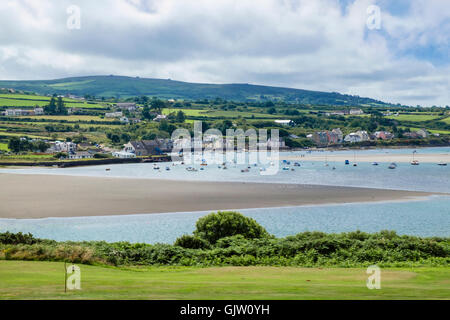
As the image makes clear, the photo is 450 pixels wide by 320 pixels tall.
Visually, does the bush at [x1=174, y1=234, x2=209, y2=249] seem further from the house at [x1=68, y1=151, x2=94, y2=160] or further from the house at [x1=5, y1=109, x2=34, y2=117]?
Result: the house at [x1=5, y1=109, x2=34, y2=117]

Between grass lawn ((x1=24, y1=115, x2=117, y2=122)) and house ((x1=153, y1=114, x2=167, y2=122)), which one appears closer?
grass lawn ((x1=24, y1=115, x2=117, y2=122))

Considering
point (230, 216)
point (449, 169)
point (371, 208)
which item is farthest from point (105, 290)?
point (449, 169)

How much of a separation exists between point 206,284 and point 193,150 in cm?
12378

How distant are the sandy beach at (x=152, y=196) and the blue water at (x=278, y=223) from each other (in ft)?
9.39

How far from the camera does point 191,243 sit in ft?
76.3

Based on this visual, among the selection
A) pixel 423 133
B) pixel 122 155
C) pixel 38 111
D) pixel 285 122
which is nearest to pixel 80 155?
pixel 122 155

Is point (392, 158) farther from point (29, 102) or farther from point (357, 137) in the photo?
point (29, 102)

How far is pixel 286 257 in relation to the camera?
20.6 metres

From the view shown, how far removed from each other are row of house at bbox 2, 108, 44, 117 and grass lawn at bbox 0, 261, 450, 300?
14883cm

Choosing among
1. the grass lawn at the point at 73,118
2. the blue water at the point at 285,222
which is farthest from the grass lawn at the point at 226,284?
the grass lawn at the point at 73,118

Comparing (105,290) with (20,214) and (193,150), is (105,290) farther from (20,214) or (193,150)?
(193,150)

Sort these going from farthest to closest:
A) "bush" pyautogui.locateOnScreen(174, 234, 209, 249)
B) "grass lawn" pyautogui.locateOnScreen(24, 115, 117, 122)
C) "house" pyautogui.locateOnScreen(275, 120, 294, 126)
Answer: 1. "house" pyautogui.locateOnScreen(275, 120, 294, 126)
2. "grass lawn" pyautogui.locateOnScreen(24, 115, 117, 122)
3. "bush" pyautogui.locateOnScreen(174, 234, 209, 249)

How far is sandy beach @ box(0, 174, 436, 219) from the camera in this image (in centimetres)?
4150

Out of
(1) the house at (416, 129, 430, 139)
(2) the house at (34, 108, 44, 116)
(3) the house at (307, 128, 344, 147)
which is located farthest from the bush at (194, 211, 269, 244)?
(2) the house at (34, 108, 44, 116)
